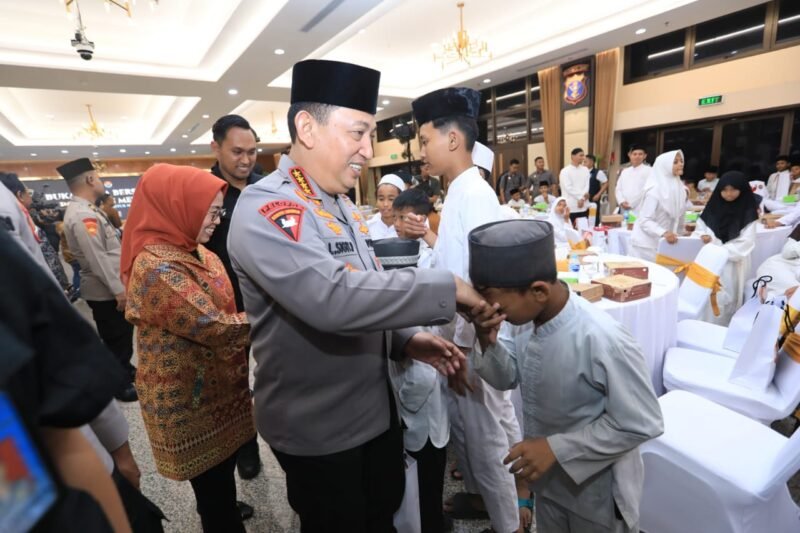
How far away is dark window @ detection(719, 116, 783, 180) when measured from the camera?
6953 mm

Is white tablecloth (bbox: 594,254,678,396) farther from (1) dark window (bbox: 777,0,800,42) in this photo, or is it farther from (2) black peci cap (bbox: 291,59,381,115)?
(1) dark window (bbox: 777,0,800,42)

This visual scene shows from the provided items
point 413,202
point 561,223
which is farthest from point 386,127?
point 413,202

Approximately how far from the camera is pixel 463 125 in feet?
5.65

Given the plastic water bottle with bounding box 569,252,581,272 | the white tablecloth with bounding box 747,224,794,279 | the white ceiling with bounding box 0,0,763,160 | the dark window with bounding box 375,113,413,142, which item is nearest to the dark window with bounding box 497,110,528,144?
the white ceiling with bounding box 0,0,763,160

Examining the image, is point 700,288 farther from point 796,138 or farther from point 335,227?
point 796,138

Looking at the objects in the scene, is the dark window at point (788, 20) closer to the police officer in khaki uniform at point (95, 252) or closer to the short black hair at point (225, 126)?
the short black hair at point (225, 126)

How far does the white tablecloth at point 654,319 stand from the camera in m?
2.04

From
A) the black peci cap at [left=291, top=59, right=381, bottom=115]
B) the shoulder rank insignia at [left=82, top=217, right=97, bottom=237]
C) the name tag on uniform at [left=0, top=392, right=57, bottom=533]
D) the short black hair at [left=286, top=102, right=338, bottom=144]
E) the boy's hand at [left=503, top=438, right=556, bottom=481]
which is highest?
the black peci cap at [left=291, top=59, right=381, bottom=115]

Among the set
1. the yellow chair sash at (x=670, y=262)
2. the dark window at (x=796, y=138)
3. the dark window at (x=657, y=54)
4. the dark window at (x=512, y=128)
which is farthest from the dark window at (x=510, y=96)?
the yellow chair sash at (x=670, y=262)

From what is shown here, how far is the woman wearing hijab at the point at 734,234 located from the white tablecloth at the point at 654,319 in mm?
1416

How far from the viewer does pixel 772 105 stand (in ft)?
21.5

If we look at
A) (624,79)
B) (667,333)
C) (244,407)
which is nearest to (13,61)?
(244,407)

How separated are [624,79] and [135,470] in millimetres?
10351

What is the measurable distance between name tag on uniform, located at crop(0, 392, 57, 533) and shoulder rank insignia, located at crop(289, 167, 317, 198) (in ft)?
2.43
